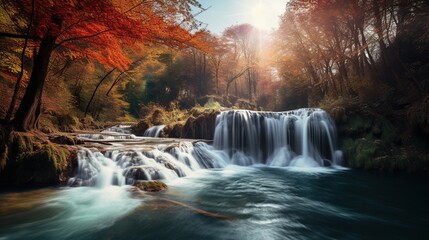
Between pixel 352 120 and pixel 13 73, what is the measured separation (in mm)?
15113

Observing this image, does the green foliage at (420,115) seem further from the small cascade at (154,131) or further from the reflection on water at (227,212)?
the small cascade at (154,131)

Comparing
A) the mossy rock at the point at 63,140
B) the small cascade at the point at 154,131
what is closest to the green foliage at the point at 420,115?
the mossy rock at the point at 63,140

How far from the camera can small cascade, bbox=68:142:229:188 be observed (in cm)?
625

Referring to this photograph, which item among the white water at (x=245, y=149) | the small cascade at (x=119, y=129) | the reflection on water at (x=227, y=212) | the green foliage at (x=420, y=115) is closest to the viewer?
the reflection on water at (x=227, y=212)

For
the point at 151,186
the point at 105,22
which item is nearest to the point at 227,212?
the point at 151,186

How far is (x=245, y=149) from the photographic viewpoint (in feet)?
37.1

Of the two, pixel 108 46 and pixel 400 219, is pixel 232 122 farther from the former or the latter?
pixel 400 219

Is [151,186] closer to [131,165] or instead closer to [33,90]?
[131,165]

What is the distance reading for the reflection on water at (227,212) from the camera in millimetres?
3635

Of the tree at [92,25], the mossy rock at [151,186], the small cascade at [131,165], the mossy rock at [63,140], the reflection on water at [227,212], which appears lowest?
the reflection on water at [227,212]

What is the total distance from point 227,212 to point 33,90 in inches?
275

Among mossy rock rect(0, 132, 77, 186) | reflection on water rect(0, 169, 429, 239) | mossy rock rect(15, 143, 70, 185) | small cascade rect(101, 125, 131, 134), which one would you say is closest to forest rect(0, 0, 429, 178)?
mossy rock rect(0, 132, 77, 186)

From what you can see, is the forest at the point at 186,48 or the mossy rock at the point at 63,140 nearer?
the forest at the point at 186,48

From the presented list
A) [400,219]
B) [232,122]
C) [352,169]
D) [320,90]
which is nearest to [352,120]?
[352,169]
